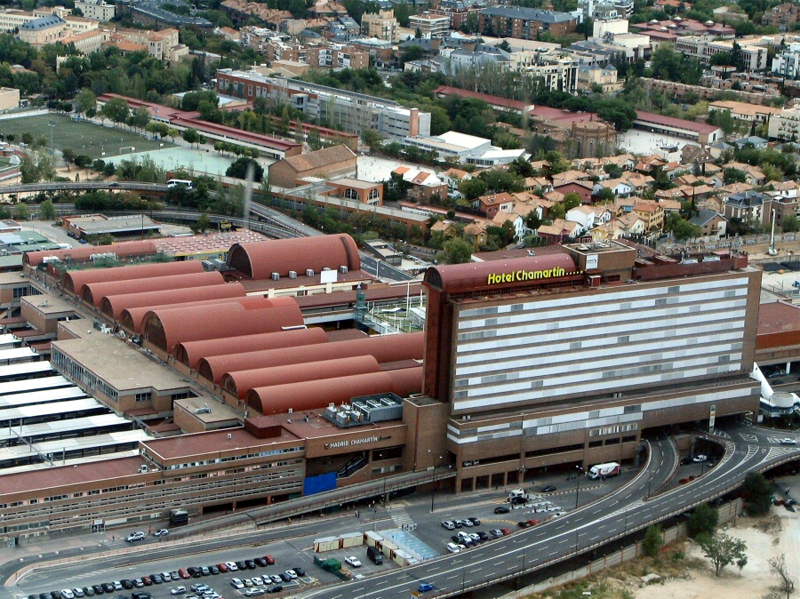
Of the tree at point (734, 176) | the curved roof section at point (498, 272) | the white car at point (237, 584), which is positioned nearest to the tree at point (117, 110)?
the tree at point (734, 176)

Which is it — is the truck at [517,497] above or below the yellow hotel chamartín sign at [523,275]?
below

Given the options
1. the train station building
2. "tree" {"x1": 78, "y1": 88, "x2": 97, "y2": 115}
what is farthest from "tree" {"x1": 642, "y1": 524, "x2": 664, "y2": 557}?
"tree" {"x1": 78, "y1": 88, "x2": 97, "y2": 115}

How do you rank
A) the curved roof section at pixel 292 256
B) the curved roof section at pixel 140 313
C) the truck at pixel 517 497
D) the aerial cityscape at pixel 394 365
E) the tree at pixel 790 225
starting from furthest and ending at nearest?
the tree at pixel 790 225, the curved roof section at pixel 292 256, the curved roof section at pixel 140 313, the truck at pixel 517 497, the aerial cityscape at pixel 394 365

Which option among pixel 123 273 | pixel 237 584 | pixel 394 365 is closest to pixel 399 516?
pixel 237 584

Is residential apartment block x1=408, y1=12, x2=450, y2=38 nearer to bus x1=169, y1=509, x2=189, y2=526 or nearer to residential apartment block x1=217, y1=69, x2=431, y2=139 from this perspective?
residential apartment block x1=217, y1=69, x2=431, y2=139

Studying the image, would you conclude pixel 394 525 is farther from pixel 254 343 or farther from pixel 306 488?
pixel 254 343

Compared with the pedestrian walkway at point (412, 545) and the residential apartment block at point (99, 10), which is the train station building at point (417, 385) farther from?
the residential apartment block at point (99, 10)

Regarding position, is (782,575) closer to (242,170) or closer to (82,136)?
(242,170)
